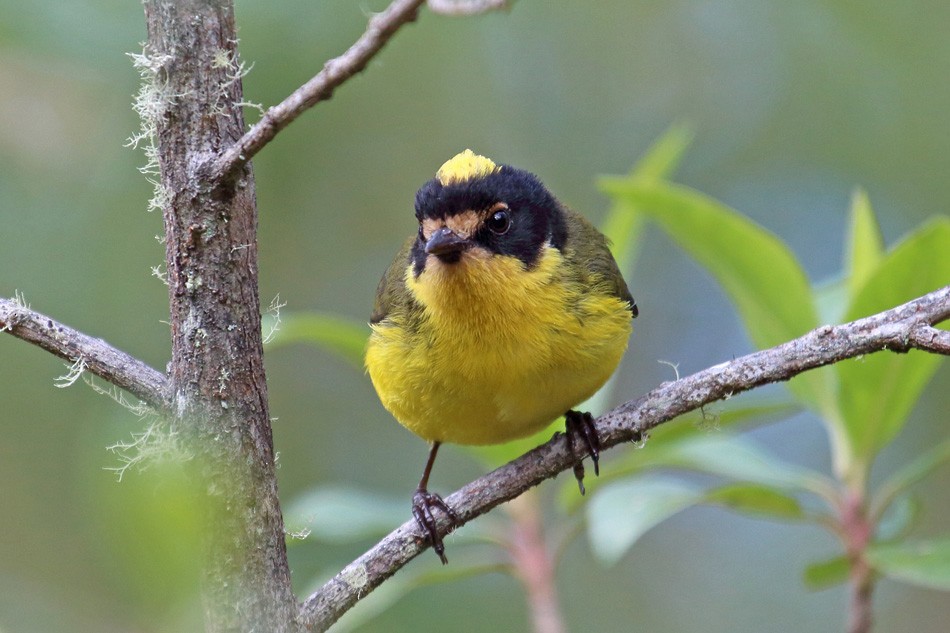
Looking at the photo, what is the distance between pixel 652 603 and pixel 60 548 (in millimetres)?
4308

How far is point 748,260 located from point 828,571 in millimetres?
931

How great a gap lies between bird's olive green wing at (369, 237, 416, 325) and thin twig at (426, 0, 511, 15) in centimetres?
181

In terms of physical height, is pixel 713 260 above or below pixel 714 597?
below

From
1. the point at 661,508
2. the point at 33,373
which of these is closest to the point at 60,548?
the point at 33,373

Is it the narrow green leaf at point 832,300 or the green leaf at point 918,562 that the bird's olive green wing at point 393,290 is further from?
the green leaf at point 918,562

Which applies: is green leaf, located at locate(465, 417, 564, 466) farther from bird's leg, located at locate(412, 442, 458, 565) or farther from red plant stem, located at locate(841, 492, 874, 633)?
red plant stem, located at locate(841, 492, 874, 633)

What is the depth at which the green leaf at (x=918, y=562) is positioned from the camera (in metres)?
2.66

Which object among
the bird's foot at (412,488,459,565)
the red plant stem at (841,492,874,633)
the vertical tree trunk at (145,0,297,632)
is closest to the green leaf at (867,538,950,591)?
the red plant stem at (841,492,874,633)

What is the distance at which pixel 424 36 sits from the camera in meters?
7.34

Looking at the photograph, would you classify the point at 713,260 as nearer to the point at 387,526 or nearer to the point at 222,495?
the point at 387,526

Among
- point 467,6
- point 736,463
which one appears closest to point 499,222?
point 736,463

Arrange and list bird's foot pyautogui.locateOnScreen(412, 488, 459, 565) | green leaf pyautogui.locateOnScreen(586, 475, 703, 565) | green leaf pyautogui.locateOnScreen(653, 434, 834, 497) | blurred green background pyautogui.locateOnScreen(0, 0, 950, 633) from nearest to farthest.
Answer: bird's foot pyautogui.locateOnScreen(412, 488, 459, 565) < green leaf pyautogui.locateOnScreen(586, 475, 703, 565) < green leaf pyautogui.locateOnScreen(653, 434, 834, 497) < blurred green background pyautogui.locateOnScreen(0, 0, 950, 633)

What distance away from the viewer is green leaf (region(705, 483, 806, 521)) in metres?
2.92

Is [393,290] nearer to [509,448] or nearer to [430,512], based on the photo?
[509,448]
